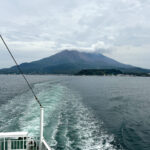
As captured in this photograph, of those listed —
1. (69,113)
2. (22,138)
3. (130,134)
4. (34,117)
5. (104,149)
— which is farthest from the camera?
(69,113)

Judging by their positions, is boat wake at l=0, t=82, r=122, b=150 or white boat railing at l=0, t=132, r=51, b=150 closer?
white boat railing at l=0, t=132, r=51, b=150

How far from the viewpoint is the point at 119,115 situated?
25.3 m

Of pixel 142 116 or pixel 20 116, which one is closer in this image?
pixel 20 116

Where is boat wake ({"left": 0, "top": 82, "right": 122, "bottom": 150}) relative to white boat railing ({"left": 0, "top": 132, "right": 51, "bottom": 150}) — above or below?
below

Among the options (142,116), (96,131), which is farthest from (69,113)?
(142,116)

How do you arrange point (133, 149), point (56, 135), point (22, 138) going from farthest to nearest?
point (56, 135), point (133, 149), point (22, 138)

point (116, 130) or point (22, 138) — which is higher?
point (22, 138)

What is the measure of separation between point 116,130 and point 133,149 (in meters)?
4.02

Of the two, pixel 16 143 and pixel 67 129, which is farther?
pixel 67 129

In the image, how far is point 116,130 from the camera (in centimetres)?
1881

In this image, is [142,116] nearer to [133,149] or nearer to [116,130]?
[116,130]

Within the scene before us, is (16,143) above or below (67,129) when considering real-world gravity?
above

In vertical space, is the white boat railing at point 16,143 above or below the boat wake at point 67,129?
above

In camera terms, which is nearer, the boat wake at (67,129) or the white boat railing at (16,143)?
the white boat railing at (16,143)
